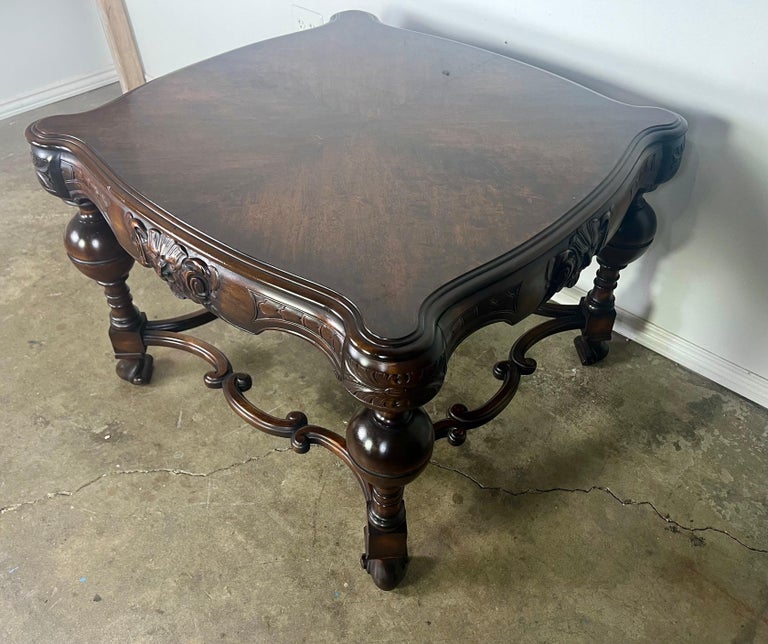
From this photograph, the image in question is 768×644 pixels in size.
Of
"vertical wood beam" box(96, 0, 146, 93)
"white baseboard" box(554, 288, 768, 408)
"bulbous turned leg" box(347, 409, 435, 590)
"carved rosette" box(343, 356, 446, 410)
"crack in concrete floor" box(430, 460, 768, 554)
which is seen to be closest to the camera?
"carved rosette" box(343, 356, 446, 410)

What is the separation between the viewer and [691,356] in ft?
3.88

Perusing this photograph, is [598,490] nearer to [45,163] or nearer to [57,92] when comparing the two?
[45,163]

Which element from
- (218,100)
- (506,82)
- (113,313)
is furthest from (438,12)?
(113,313)

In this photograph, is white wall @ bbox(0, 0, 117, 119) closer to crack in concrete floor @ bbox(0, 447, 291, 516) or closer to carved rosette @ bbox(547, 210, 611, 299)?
crack in concrete floor @ bbox(0, 447, 291, 516)

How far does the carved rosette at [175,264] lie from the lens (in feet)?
2.34

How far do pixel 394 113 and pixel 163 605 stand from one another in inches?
27.9

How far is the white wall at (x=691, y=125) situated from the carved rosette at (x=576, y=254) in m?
0.33

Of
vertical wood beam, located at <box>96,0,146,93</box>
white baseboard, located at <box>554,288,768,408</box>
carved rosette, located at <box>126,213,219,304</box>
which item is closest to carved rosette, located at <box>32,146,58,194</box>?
carved rosette, located at <box>126,213,219,304</box>

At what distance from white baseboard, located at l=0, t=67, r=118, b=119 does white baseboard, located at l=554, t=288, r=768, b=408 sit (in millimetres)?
1670

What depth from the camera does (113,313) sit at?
3.62ft

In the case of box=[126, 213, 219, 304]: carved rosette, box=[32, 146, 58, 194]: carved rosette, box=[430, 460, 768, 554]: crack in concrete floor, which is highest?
box=[32, 146, 58, 194]: carved rosette

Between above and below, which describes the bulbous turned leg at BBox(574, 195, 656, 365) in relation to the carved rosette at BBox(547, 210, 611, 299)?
below

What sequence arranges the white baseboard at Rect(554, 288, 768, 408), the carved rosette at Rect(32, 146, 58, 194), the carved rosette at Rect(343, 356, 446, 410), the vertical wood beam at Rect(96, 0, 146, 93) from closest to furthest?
1. the carved rosette at Rect(343, 356, 446, 410)
2. the carved rosette at Rect(32, 146, 58, 194)
3. the white baseboard at Rect(554, 288, 768, 408)
4. the vertical wood beam at Rect(96, 0, 146, 93)

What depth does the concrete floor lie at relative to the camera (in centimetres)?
87
